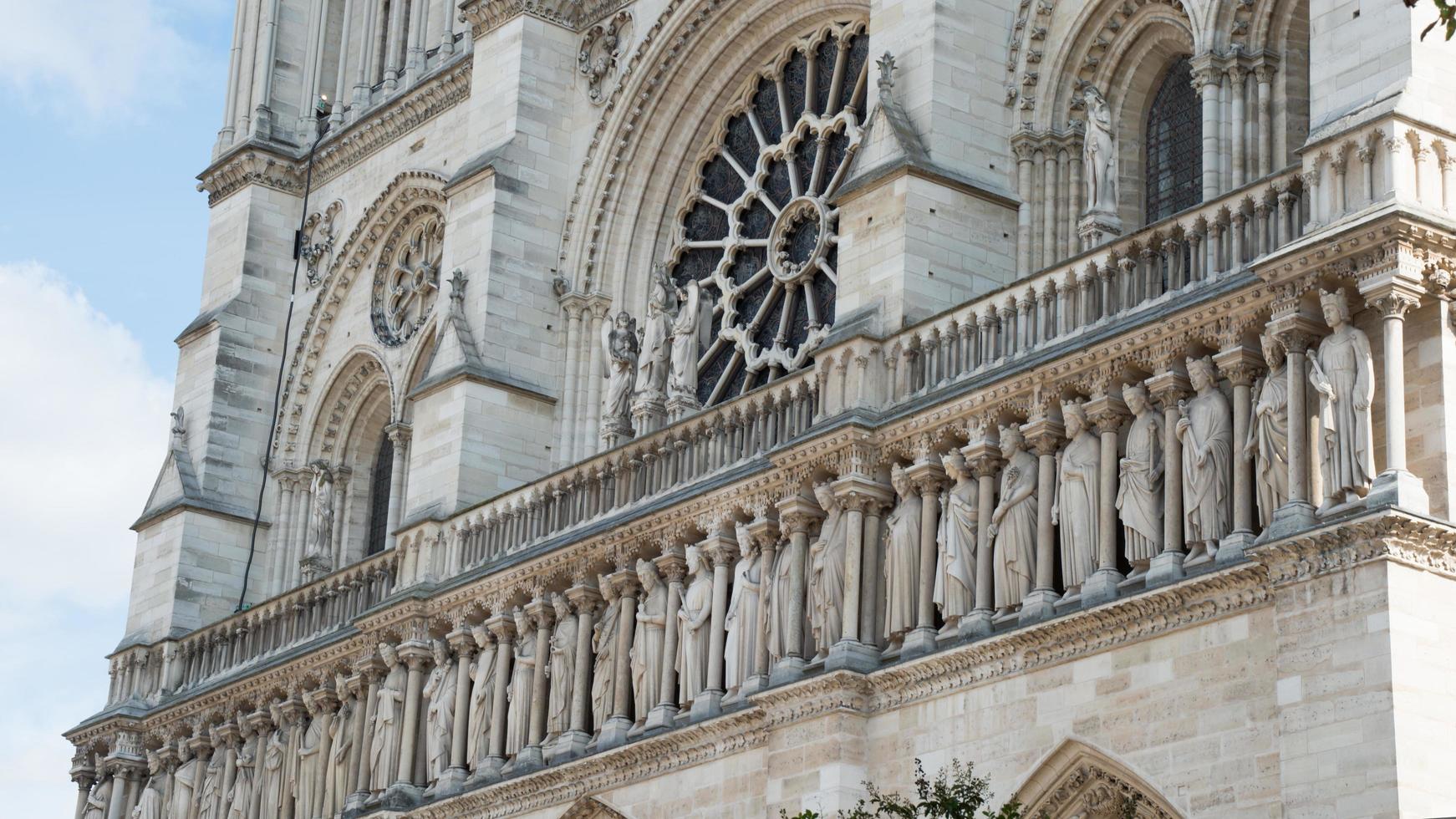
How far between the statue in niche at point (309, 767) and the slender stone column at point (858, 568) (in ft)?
27.6

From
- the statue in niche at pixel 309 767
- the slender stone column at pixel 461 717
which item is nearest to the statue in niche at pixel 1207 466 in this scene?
the slender stone column at pixel 461 717

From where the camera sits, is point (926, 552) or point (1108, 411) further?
point (926, 552)

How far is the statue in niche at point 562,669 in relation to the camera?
22.9 m

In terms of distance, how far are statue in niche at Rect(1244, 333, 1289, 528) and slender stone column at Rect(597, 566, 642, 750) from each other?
285 inches

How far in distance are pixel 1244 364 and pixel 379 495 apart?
15719 millimetres

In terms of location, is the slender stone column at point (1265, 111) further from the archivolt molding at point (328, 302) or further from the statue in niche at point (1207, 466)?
the archivolt molding at point (328, 302)

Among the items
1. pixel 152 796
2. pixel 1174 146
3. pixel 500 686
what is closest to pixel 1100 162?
pixel 1174 146

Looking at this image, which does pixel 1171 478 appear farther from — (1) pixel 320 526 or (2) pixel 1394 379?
(1) pixel 320 526

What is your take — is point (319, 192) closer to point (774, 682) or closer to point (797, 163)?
point (797, 163)

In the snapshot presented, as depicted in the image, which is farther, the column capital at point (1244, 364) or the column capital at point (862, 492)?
the column capital at point (862, 492)

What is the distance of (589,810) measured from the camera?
22156 mm

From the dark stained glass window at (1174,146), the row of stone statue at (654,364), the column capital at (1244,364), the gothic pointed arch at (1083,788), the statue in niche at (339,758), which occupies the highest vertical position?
the dark stained glass window at (1174,146)

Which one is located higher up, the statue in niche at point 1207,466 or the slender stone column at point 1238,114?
the slender stone column at point 1238,114

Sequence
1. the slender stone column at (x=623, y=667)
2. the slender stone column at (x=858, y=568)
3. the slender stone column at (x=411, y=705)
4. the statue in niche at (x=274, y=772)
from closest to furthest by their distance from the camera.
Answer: the slender stone column at (x=858, y=568) < the slender stone column at (x=623, y=667) < the slender stone column at (x=411, y=705) < the statue in niche at (x=274, y=772)
